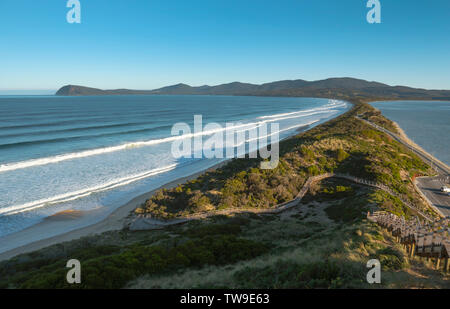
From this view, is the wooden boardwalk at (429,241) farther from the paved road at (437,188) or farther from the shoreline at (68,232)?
the shoreline at (68,232)

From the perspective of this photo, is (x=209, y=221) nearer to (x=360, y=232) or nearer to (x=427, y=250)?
(x=360, y=232)

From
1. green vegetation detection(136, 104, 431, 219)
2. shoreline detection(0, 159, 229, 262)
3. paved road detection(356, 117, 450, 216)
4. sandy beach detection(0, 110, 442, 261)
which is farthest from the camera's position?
paved road detection(356, 117, 450, 216)

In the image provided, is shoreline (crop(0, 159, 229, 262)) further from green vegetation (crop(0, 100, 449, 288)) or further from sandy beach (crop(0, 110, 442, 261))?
green vegetation (crop(0, 100, 449, 288))

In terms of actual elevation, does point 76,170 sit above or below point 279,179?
below

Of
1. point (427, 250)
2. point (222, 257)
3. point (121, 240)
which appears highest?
point (427, 250)

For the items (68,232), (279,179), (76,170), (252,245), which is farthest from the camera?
(76,170)

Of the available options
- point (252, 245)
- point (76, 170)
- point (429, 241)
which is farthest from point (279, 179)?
point (76, 170)

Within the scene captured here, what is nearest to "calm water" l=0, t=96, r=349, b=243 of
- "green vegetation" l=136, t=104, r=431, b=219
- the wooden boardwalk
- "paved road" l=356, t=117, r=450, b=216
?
"green vegetation" l=136, t=104, r=431, b=219

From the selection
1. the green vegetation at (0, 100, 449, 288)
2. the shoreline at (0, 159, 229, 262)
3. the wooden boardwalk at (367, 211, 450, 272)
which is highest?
the wooden boardwalk at (367, 211, 450, 272)

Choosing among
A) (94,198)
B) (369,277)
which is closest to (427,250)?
(369,277)

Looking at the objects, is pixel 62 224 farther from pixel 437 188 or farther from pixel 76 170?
pixel 437 188

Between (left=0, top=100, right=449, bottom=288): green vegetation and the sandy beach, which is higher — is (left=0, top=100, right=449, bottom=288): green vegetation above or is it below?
above
